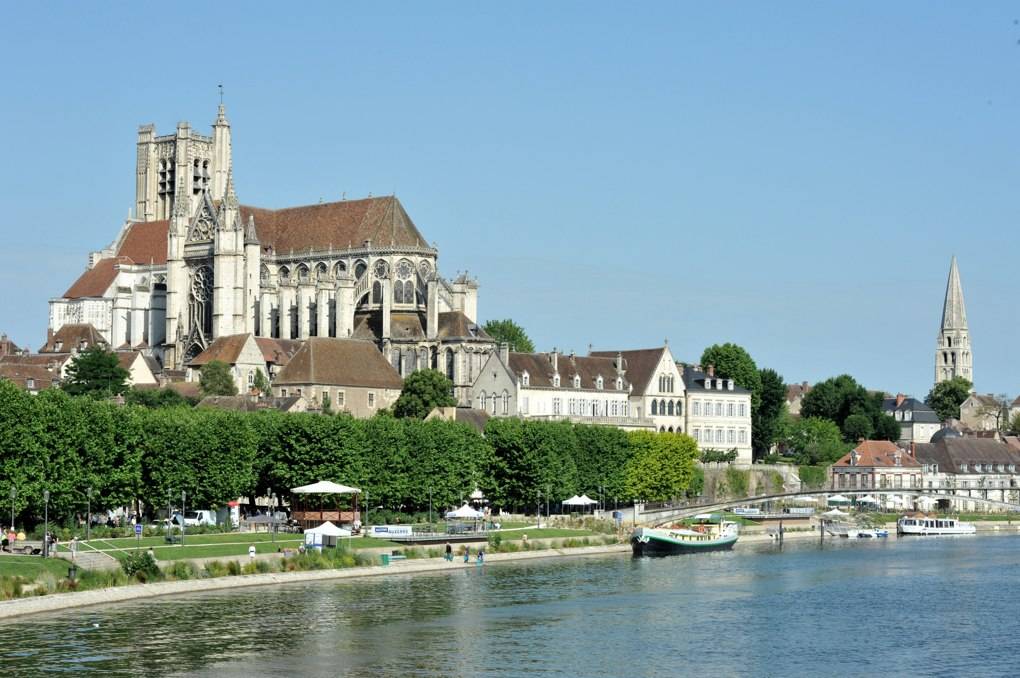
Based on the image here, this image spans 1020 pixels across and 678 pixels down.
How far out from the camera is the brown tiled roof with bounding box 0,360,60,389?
130 m

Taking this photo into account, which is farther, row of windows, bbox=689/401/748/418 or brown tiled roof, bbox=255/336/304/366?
row of windows, bbox=689/401/748/418

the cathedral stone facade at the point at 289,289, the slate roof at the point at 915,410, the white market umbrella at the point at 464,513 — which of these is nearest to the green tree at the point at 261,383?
the cathedral stone facade at the point at 289,289

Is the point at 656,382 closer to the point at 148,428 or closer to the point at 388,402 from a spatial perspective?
the point at 388,402

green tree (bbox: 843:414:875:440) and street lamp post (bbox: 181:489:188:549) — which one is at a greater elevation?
green tree (bbox: 843:414:875:440)

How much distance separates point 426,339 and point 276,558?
64.6m

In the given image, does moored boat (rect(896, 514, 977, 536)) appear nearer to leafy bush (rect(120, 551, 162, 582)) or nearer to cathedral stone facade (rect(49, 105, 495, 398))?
cathedral stone facade (rect(49, 105, 495, 398))

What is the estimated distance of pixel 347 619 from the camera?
62375 mm

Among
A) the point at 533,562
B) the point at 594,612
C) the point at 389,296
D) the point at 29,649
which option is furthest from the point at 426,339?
the point at 29,649

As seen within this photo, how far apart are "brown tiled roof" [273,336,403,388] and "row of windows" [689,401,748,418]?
25.9 m

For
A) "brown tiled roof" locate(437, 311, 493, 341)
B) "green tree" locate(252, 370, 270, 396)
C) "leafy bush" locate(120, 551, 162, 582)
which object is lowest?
"leafy bush" locate(120, 551, 162, 582)

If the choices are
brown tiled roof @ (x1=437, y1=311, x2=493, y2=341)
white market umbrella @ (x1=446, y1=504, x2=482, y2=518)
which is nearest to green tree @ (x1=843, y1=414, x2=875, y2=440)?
brown tiled roof @ (x1=437, y1=311, x2=493, y2=341)

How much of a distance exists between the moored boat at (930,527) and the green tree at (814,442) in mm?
23508

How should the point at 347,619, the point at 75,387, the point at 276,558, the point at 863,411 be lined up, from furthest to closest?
the point at 863,411, the point at 75,387, the point at 276,558, the point at 347,619

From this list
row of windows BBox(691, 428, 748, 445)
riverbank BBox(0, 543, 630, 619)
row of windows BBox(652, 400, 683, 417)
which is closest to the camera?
riverbank BBox(0, 543, 630, 619)
